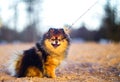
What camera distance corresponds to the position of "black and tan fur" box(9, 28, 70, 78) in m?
7.77

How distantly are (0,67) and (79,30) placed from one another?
30.6m

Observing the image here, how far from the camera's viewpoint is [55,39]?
7.74 m

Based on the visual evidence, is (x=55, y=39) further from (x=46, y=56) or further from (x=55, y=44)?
(x=46, y=56)

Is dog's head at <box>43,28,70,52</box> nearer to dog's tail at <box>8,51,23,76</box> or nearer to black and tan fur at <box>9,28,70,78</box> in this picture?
black and tan fur at <box>9,28,70,78</box>

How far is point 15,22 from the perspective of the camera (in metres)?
33.4

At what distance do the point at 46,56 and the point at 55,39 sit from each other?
45 cm

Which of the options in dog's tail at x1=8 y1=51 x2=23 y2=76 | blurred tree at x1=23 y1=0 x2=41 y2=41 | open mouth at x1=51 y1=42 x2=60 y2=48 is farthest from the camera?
blurred tree at x1=23 y1=0 x2=41 y2=41

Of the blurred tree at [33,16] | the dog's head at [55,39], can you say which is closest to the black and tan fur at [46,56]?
the dog's head at [55,39]

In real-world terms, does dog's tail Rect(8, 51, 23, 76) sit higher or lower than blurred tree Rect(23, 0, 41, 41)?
lower

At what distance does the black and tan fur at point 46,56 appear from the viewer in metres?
7.77

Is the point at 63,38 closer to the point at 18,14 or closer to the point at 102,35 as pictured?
the point at 18,14

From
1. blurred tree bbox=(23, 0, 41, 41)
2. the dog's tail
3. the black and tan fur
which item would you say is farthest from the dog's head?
blurred tree bbox=(23, 0, 41, 41)

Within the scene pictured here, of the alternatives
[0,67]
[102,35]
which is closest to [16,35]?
[102,35]

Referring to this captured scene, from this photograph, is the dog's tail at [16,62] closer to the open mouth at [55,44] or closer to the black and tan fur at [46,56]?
the black and tan fur at [46,56]
